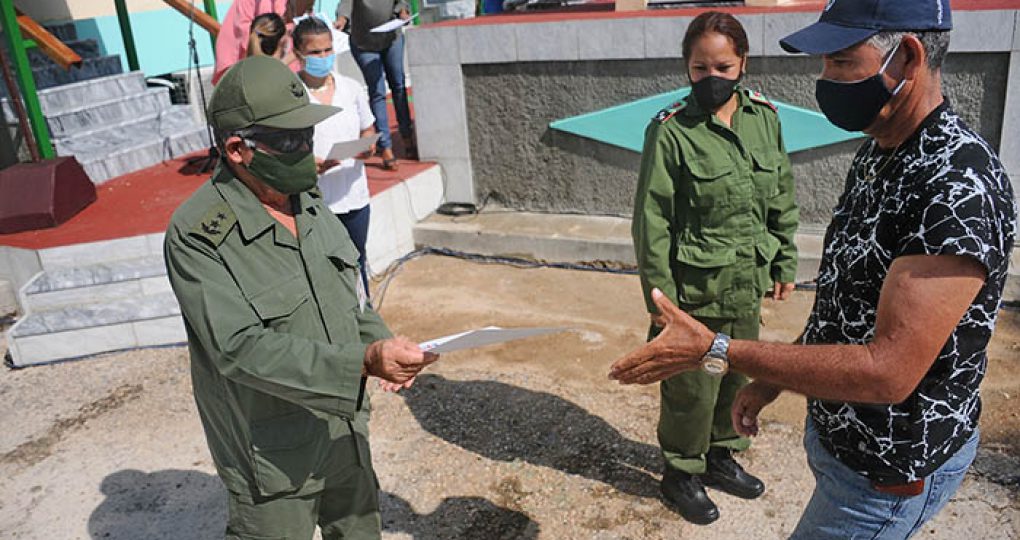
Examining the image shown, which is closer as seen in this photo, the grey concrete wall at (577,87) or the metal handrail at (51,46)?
the grey concrete wall at (577,87)

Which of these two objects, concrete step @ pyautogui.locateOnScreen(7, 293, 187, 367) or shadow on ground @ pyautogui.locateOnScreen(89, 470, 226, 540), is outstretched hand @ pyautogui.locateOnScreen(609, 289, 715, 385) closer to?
shadow on ground @ pyautogui.locateOnScreen(89, 470, 226, 540)

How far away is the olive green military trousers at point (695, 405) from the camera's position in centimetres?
355

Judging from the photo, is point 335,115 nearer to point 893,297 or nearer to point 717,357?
point 717,357

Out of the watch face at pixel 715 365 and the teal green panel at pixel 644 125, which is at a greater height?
the watch face at pixel 715 365

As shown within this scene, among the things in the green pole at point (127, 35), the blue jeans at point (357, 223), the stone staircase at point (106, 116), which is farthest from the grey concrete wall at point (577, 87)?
Answer: the green pole at point (127, 35)

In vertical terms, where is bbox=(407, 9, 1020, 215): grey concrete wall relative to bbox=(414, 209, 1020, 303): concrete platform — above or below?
above

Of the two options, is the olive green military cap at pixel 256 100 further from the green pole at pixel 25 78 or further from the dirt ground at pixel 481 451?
the green pole at pixel 25 78

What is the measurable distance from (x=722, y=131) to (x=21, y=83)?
6.35 metres

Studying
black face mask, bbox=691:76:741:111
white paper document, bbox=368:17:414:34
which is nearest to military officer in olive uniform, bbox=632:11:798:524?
black face mask, bbox=691:76:741:111

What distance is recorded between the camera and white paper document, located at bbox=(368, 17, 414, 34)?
7.40m

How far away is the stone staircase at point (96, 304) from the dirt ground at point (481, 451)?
0.13 m

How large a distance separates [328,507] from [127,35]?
8.06 m

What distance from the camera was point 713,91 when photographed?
10.9ft

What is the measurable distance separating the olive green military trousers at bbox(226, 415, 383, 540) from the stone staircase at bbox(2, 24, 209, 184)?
239 inches
